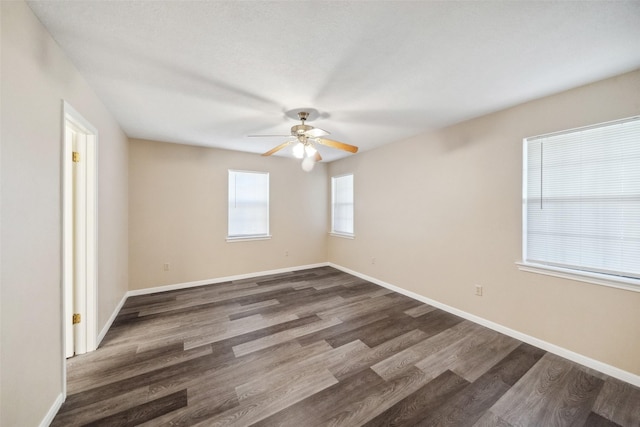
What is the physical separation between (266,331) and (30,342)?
1.76m

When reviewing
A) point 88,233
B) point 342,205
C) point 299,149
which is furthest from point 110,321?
point 342,205

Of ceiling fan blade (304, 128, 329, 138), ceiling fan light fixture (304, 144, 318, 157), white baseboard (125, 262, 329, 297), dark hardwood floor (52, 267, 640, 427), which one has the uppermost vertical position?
ceiling fan blade (304, 128, 329, 138)

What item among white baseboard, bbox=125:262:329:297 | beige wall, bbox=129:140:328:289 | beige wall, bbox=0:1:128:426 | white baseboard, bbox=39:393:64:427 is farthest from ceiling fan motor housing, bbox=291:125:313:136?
white baseboard, bbox=125:262:329:297

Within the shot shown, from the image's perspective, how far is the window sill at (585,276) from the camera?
6.02 feet

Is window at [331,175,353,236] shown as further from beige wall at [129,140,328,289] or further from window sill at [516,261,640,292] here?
window sill at [516,261,640,292]

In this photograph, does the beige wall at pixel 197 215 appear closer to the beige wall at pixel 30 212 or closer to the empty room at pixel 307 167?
the empty room at pixel 307 167

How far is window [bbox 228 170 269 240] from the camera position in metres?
4.40

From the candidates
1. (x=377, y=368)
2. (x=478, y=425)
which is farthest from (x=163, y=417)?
(x=478, y=425)

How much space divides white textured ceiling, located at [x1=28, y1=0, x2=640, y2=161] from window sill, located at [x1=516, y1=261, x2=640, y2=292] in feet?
5.51

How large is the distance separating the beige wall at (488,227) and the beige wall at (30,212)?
12.4ft

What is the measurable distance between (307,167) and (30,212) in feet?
8.02

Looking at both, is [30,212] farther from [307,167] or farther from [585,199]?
[585,199]

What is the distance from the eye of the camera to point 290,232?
16.4 feet

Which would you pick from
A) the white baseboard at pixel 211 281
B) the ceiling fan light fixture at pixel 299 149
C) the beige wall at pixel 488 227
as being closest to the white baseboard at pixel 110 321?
the white baseboard at pixel 211 281
